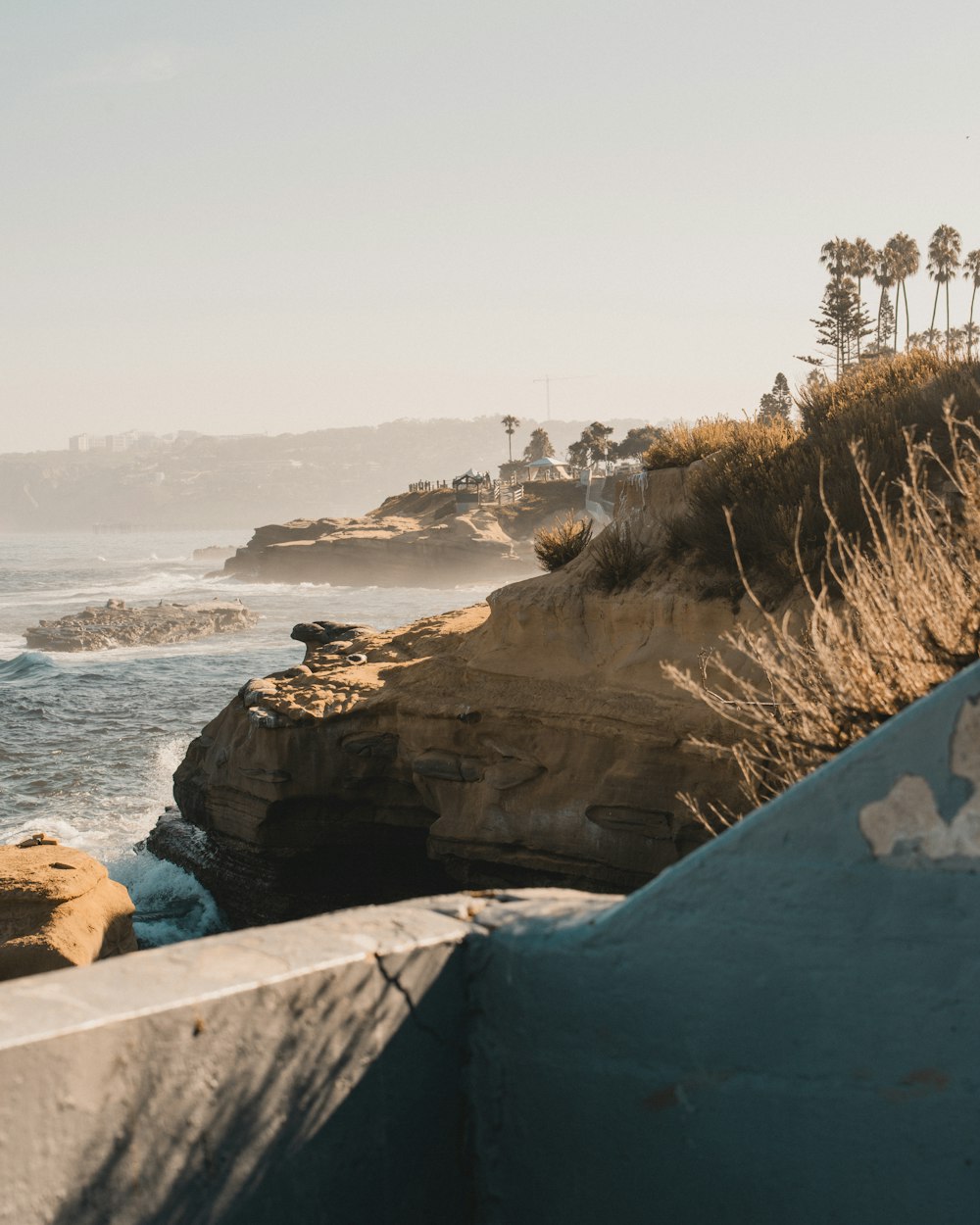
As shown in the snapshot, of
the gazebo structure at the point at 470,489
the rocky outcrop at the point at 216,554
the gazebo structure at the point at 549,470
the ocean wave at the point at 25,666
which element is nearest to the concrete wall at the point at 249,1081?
the ocean wave at the point at 25,666

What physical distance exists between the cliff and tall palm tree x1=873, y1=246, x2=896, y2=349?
64.3ft

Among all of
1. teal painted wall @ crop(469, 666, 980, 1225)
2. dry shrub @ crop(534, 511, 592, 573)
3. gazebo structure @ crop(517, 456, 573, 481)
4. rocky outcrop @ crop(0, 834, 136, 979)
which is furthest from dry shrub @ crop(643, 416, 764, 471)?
gazebo structure @ crop(517, 456, 573, 481)

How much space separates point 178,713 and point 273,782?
1484 centimetres

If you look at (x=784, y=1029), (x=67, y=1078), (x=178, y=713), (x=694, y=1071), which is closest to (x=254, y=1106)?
(x=67, y=1078)

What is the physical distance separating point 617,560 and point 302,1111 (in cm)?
972

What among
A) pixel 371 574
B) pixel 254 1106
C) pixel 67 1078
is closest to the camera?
pixel 67 1078

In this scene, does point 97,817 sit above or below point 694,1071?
below

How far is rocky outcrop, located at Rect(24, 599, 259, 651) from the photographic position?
41.2 m

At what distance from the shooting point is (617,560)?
38.3 feet

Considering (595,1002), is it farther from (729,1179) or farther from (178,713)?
(178,713)

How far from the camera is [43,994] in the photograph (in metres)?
1.92

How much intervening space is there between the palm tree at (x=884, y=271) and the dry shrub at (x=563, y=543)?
46671mm

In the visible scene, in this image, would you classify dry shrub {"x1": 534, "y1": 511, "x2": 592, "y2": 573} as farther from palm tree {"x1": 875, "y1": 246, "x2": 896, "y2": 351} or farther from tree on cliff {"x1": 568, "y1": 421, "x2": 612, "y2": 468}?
tree on cliff {"x1": 568, "y1": 421, "x2": 612, "y2": 468}

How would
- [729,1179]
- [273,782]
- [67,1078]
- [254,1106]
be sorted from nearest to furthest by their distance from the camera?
[67,1078]
[254,1106]
[729,1179]
[273,782]
